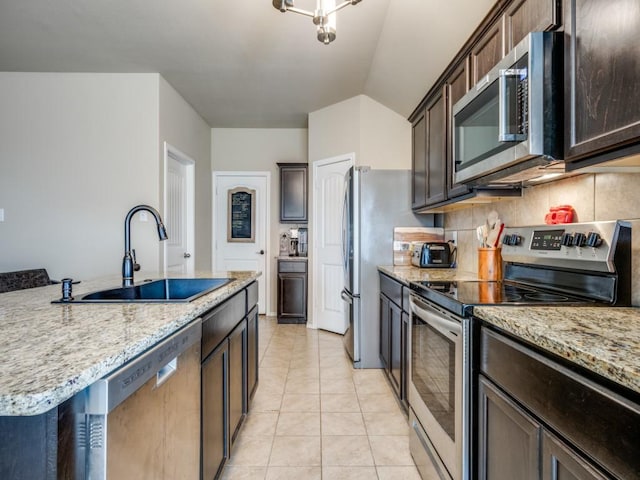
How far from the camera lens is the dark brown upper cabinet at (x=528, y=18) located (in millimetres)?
1245

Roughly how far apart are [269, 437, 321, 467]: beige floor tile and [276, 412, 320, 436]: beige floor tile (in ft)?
0.20

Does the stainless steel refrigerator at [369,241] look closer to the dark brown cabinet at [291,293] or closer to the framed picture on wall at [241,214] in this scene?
the dark brown cabinet at [291,293]

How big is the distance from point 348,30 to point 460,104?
133cm

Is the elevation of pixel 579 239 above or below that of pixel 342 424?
above

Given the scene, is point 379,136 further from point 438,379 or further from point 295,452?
point 295,452

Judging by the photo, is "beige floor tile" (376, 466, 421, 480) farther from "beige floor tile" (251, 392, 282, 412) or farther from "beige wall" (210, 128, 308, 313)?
"beige wall" (210, 128, 308, 313)

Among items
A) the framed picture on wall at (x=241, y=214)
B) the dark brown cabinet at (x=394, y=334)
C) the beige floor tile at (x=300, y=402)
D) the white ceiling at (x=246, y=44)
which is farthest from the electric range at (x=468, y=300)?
the framed picture on wall at (x=241, y=214)

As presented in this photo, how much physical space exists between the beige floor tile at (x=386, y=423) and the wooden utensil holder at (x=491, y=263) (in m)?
0.99

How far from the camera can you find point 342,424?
2129 mm

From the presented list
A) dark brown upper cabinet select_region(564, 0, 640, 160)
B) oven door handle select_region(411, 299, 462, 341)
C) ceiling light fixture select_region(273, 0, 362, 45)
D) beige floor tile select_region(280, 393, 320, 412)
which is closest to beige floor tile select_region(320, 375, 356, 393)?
beige floor tile select_region(280, 393, 320, 412)

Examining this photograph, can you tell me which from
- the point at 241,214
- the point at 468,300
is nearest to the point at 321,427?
the point at 468,300

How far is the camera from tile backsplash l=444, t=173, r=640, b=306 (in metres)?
1.23

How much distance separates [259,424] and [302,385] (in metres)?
0.60

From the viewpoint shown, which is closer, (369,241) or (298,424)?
(298,424)
